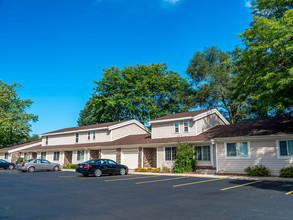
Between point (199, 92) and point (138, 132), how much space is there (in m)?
11.8

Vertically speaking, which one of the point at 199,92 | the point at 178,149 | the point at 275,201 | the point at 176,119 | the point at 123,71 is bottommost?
the point at 275,201

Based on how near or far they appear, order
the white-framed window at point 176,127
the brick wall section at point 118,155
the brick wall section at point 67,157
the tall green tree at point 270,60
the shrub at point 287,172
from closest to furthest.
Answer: the tall green tree at point 270,60, the shrub at point 287,172, the white-framed window at point 176,127, the brick wall section at point 118,155, the brick wall section at point 67,157

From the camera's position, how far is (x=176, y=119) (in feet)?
83.1

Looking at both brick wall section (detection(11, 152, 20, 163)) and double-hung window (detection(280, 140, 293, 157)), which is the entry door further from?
brick wall section (detection(11, 152, 20, 163))

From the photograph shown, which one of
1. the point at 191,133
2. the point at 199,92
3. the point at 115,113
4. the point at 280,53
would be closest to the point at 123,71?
the point at 115,113

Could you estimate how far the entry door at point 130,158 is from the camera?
26.4 m

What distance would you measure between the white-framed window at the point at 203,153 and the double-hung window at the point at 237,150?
1.93 meters

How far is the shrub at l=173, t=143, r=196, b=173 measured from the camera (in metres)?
21.2

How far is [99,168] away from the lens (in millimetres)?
19234

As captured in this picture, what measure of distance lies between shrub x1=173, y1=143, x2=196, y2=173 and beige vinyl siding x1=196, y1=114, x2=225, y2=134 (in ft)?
11.0

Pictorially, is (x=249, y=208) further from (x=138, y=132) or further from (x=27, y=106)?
(x=27, y=106)

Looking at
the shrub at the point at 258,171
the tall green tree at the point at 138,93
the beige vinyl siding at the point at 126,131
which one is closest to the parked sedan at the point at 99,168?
the shrub at the point at 258,171

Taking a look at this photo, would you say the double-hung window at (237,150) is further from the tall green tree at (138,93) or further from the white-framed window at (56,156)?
the white-framed window at (56,156)

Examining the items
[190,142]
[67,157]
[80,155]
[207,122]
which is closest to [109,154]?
[80,155]
